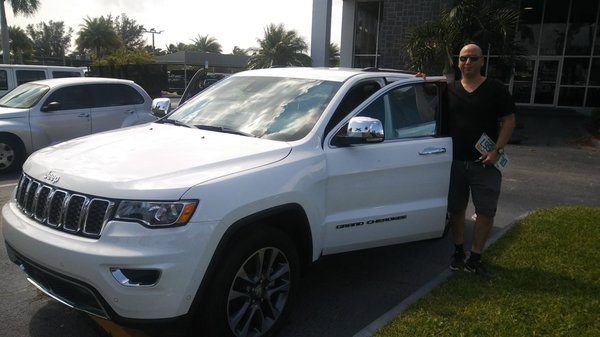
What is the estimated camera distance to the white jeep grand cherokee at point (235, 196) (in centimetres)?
264

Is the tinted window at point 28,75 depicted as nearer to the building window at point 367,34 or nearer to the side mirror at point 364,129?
the side mirror at point 364,129

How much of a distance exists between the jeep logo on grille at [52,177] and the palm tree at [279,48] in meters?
33.0

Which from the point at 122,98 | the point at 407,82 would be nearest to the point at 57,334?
the point at 407,82

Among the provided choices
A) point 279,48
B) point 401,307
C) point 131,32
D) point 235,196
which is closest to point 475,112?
point 401,307

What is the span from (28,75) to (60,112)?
18.3 feet

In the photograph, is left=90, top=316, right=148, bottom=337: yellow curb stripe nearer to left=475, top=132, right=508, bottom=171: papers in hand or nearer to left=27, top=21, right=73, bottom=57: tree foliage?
left=475, top=132, right=508, bottom=171: papers in hand

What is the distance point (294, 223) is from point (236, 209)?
2.17 ft

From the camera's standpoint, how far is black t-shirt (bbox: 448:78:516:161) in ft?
13.4

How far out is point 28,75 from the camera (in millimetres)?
13430

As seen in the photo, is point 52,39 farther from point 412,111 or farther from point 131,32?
point 412,111

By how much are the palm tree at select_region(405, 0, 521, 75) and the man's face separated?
10.4 meters

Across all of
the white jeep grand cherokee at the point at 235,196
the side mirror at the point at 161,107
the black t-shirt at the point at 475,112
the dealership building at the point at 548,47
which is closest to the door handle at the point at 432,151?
the white jeep grand cherokee at the point at 235,196

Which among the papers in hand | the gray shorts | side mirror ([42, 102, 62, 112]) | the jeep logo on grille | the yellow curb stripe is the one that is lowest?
the yellow curb stripe

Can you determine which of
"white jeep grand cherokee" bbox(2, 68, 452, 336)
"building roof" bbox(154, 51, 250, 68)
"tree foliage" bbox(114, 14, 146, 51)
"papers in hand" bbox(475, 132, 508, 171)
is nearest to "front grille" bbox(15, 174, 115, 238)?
"white jeep grand cherokee" bbox(2, 68, 452, 336)
